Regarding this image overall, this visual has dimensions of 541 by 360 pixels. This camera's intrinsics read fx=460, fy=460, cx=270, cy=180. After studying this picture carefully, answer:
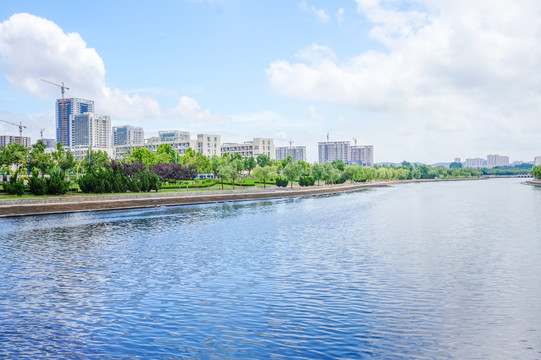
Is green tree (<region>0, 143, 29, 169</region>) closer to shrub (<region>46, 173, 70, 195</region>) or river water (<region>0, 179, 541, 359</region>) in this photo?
shrub (<region>46, 173, 70, 195</region>)

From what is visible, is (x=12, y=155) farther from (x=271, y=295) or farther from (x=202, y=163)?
(x=271, y=295)

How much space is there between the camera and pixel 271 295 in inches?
786

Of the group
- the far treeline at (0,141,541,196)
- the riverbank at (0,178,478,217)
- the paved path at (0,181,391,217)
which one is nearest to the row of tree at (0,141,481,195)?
the far treeline at (0,141,541,196)

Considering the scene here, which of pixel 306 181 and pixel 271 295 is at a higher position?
pixel 306 181

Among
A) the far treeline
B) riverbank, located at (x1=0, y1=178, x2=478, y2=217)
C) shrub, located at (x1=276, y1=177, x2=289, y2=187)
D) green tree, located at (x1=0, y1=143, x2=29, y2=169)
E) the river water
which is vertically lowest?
the river water

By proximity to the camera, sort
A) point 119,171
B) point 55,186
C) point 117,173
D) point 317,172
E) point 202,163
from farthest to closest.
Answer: point 317,172, point 202,163, point 119,171, point 117,173, point 55,186

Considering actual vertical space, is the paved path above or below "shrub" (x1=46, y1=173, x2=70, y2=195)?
below

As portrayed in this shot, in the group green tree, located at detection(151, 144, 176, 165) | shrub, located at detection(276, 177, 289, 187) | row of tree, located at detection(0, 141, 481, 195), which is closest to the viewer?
row of tree, located at detection(0, 141, 481, 195)

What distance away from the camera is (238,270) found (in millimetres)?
25188

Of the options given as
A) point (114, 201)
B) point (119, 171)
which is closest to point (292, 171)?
point (119, 171)

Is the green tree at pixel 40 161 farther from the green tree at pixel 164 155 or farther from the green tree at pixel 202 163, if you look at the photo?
the green tree at pixel 202 163

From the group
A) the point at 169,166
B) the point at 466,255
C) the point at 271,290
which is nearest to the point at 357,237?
the point at 466,255

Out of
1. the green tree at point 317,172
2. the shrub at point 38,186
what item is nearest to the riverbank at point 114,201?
the shrub at point 38,186

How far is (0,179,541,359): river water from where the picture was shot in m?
14.3
